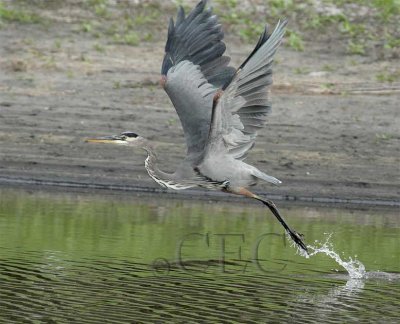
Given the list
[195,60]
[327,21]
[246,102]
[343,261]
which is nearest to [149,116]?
[327,21]

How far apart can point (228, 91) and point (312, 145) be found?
6124mm

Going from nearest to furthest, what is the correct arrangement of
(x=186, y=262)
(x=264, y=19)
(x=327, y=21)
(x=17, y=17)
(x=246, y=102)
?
1. (x=246, y=102)
2. (x=186, y=262)
3. (x=17, y=17)
4. (x=264, y=19)
5. (x=327, y=21)

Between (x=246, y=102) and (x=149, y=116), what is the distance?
636 cm

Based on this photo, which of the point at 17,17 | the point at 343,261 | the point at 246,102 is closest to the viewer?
the point at 246,102

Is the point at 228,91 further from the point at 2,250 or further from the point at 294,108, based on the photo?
the point at 294,108

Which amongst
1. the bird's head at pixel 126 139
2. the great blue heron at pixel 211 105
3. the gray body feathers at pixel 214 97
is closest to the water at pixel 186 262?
the great blue heron at pixel 211 105

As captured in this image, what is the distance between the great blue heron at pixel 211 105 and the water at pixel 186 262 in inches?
25.8

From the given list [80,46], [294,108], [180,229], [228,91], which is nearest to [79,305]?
[228,91]

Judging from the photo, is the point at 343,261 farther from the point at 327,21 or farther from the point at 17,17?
the point at 17,17

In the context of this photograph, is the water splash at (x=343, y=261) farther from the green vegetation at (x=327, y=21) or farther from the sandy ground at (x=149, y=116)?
the green vegetation at (x=327, y=21)

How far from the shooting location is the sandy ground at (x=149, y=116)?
1383cm

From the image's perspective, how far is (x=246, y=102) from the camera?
28.5ft

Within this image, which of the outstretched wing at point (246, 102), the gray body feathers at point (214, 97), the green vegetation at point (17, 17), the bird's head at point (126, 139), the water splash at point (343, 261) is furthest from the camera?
the green vegetation at point (17, 17)

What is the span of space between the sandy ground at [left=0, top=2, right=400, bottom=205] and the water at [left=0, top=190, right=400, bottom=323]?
846mm
